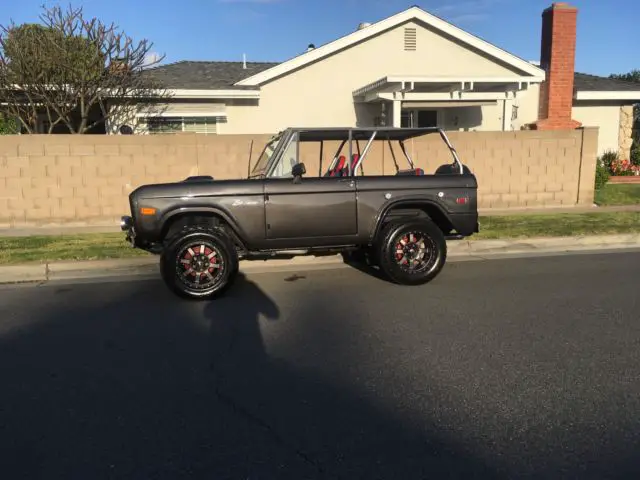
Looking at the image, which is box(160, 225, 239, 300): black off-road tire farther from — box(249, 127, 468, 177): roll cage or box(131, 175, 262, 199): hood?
box(249, 127, 468, 177): roll cage

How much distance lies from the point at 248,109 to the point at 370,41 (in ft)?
14.5

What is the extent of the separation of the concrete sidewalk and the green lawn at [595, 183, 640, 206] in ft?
2.03

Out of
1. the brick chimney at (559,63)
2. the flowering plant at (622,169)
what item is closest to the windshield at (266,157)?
the brick chimney at (559,63)

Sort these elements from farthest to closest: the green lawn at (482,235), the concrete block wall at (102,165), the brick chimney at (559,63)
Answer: the brick chimney at (559,63)
the concrete block wall at (102,165)
the green lawn at (482,235)

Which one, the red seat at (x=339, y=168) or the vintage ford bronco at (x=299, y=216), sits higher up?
the red seat at (x=339, y=168)

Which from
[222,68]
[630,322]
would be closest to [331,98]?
[222,68]

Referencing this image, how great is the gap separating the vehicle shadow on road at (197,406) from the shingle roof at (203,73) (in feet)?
38.5

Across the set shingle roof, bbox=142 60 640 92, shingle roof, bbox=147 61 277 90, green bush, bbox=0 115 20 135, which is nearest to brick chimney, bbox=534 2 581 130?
shingle roof, bbox=142 60 640 92

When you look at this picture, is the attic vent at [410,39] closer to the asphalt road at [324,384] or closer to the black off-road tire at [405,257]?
the black off-road tire at [405,257]

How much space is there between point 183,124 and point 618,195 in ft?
40.1

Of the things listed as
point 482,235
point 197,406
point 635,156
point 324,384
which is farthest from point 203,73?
point 197,406

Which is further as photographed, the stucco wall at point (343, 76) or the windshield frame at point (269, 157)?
the stucco wall at point (343, 76)

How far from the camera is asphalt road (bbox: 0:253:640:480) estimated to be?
2.91 m

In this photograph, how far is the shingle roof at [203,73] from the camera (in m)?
15.9
